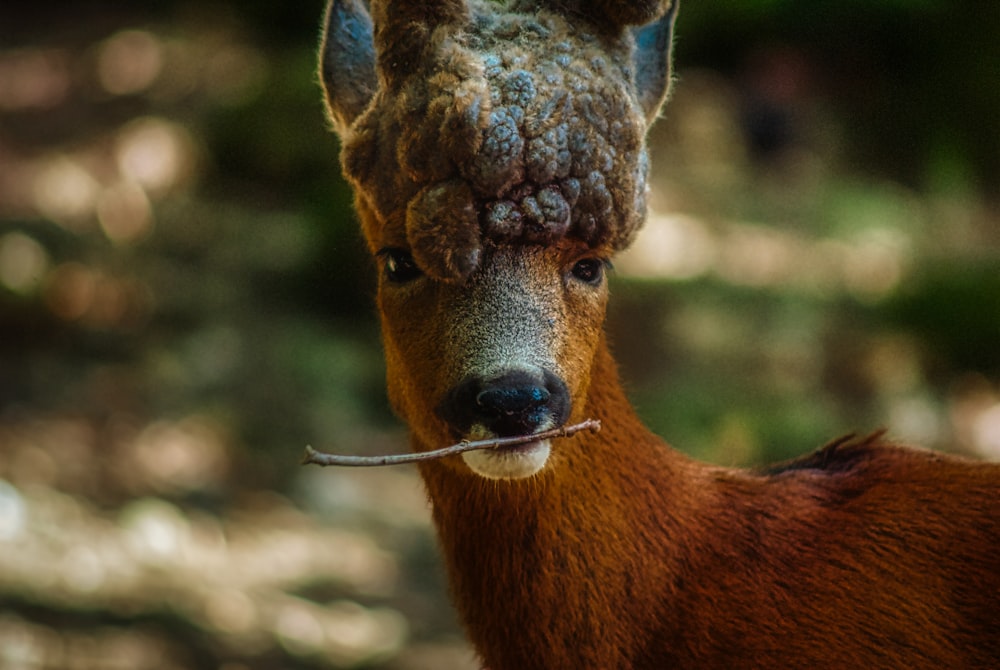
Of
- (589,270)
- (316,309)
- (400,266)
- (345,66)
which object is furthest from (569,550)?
(316,309)

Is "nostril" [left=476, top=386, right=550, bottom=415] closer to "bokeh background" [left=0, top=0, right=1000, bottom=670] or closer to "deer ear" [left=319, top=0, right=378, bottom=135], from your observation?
"deer ear" [left=319, top=0, right=378, bottom=135]

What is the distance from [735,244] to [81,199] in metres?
6.49

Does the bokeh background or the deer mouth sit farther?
the bokeh background

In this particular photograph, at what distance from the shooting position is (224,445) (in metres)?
8.47

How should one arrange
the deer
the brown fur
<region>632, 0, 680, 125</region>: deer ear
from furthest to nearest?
<region>632, 0, 680, 125</region>: deer ear, the brown fur, the deer

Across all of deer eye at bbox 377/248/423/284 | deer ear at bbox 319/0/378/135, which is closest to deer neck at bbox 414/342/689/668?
deer eye at bbox 377/248/423/284

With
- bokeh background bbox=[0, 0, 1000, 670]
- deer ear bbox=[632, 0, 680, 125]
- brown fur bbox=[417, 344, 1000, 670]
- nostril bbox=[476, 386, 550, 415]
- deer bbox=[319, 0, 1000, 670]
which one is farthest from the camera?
bokeh background bbox=[0, 0, 1000, 670]

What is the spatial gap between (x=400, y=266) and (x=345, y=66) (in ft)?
2.97

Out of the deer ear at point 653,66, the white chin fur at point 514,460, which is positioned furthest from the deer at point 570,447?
the deer ear at point 653,66

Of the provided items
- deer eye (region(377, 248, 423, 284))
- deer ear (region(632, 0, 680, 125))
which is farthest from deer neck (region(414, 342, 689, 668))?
deer ear (region(632, 0, 680, 125))

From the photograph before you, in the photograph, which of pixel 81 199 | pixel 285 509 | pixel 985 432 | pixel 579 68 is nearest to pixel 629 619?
pixel 579 68

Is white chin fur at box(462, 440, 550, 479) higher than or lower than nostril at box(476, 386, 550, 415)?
lower

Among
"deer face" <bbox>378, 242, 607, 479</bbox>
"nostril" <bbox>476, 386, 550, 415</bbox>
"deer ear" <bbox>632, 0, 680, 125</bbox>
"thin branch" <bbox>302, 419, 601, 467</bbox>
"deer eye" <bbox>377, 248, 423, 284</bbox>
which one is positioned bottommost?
"thin branch" <bbox>302, 419, 601, 467</bbox>

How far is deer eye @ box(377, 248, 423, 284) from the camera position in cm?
Result: 316
